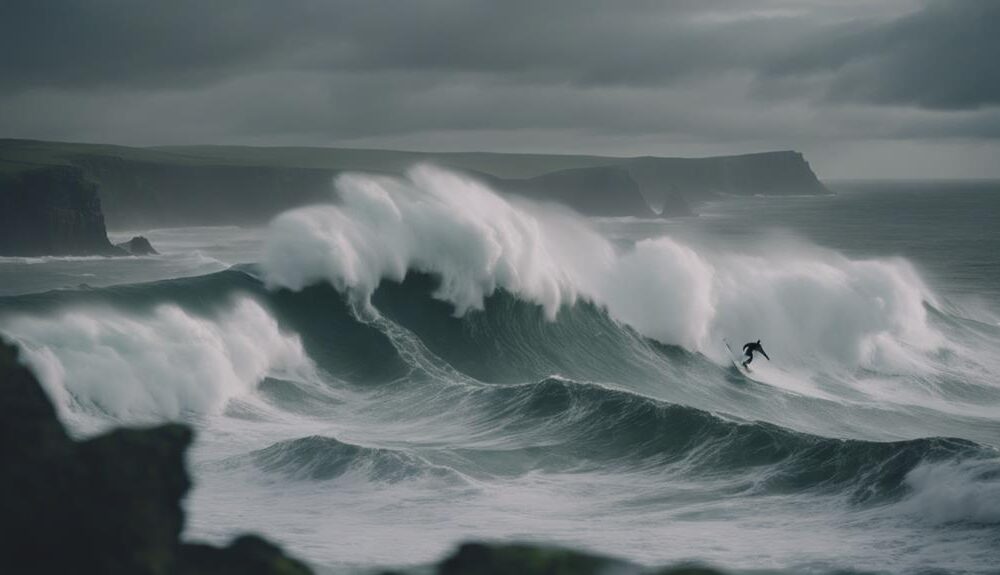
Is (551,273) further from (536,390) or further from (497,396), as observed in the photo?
(536,390)

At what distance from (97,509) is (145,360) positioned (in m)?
17.7

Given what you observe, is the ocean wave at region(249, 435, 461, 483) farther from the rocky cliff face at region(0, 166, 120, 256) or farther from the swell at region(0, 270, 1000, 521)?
the rocky cliff face at region(0, 166, 120, 256)

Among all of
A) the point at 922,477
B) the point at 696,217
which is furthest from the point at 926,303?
the point at 696,217

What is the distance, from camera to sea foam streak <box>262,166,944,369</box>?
105ft

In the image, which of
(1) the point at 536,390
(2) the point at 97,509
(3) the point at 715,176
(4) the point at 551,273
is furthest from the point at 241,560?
(3) the point at 715,176

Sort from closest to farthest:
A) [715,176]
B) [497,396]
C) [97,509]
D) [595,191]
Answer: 1. [97,509]
2. [497,396]
3. [595,191]
4. [715,176]

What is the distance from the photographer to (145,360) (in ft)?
75.5

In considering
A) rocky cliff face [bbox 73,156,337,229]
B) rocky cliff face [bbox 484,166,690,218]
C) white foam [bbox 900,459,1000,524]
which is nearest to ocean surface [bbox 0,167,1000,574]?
white foam [bbox 900,459,1000,524]

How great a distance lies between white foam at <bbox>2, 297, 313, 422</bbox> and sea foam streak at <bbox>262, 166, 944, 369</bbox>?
5.24m

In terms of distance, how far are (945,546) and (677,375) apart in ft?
49.1

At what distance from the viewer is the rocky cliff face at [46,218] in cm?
7094

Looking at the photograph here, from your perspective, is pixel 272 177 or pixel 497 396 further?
pixel 272 177

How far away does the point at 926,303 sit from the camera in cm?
4344

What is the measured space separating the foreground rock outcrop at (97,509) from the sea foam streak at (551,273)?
24.7 meters
